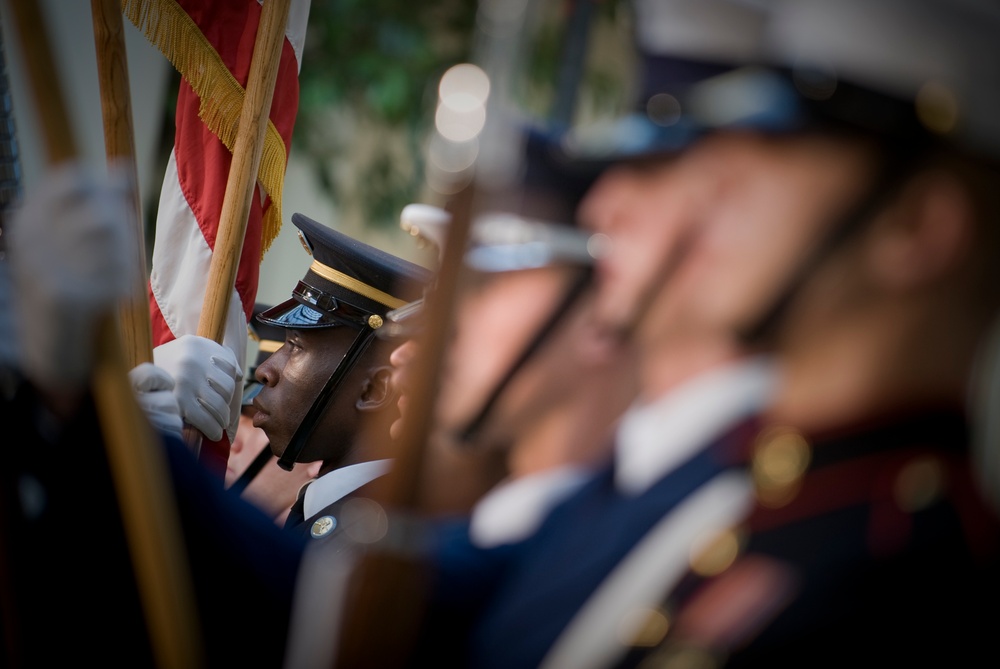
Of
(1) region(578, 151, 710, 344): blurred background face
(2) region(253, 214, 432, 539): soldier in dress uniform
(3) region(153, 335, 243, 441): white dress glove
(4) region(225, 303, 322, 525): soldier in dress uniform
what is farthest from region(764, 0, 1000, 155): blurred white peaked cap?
(4) region(225, 303, 322, 525): soldier in dress uniform

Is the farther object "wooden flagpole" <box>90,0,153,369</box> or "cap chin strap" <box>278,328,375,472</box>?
"cap chin strap" <box>278,328,375,472</box>

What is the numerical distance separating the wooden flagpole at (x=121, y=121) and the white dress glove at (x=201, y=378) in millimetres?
166

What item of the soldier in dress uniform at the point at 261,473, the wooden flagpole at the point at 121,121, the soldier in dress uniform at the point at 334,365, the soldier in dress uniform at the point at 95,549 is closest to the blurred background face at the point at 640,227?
the soldier in dress uniform at the point at 95,549

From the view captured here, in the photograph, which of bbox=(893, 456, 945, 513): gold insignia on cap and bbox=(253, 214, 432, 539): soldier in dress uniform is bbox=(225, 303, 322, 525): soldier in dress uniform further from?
bbox=(893, 456, 945, 513): gold insignia on cap

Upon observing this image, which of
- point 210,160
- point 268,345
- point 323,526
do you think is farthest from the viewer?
point 268,345

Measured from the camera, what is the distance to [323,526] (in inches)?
68.6

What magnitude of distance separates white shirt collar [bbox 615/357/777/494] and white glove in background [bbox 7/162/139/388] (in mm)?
523

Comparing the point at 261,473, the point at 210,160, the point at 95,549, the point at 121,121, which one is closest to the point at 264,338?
the point at 261,473

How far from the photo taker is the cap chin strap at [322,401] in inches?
85.6

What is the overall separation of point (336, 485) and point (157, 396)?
78 centimetres

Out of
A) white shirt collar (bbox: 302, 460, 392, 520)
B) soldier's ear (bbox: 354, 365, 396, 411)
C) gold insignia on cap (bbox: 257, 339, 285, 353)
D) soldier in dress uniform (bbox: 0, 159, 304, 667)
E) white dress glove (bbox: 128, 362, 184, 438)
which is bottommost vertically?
soldier in dress uniform (bbox: 0, 159, 304, 667)

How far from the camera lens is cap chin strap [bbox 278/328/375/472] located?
2174 mm

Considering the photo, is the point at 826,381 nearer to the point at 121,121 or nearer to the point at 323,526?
the point at 121,121

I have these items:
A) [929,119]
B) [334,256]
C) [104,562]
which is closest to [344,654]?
[104,562]
